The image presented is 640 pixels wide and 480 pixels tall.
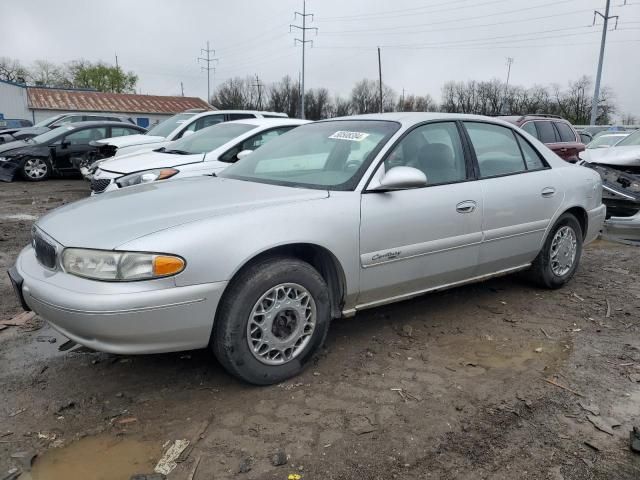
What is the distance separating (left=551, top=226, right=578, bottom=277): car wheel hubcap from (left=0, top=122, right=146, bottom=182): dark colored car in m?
11.0

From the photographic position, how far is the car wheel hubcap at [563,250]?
15.6 ft

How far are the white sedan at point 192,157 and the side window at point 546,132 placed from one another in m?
5.99

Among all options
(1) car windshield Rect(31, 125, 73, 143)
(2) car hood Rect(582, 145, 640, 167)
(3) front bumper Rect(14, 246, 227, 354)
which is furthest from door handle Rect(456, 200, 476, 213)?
(1) car windshield Rect(31, 125, 73, 143)

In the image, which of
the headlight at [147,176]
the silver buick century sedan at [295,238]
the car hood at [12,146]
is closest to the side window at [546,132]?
the silver buick century sedan at [295,238]

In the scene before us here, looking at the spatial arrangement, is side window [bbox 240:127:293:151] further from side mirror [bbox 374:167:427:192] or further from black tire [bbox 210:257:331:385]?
black tire [bbox 210:257:331:385]

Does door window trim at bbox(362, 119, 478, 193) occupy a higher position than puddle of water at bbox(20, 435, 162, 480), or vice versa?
door window trim at bbox(362, 119, 478, 193)

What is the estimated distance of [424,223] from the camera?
357cm

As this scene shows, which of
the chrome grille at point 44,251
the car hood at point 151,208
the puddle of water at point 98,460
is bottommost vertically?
the puddle of water at point 98,460

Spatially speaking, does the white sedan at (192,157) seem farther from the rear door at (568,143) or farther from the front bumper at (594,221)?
the rear door at (568,143)

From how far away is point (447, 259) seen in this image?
3.79 metres

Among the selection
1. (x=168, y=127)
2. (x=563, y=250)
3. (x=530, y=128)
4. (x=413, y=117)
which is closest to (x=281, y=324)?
(x=413, y=117)

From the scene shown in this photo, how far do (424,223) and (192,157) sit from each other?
430 centimetres

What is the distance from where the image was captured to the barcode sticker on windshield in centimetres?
380

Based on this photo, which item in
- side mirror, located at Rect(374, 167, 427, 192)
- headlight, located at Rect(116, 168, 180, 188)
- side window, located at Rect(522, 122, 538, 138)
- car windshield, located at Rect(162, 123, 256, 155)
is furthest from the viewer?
side window, located at Rect(522, 122, 538, 138)
